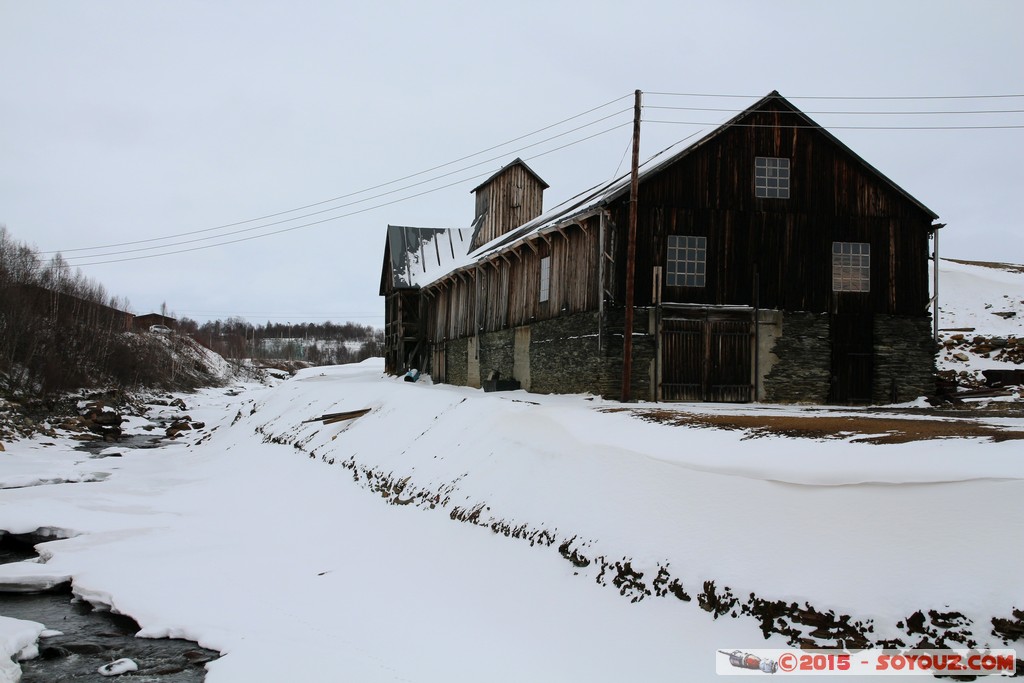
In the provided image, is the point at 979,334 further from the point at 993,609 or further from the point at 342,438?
the point at 993,609

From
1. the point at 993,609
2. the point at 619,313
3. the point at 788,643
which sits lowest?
the point at 788,643

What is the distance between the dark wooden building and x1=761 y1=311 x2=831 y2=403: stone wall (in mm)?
32

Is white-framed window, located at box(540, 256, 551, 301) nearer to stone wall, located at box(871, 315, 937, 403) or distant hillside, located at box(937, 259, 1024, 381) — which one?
stone wall, located at box(871, 315, 937, 403)

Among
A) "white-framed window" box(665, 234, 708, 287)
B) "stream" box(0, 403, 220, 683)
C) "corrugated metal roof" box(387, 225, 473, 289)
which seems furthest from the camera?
"corrugated metal roof" box(387, 225, 473, 289)

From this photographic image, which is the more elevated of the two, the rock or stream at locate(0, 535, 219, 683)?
the rock

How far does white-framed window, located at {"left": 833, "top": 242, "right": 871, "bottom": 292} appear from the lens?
20688mm

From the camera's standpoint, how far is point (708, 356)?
19.8m

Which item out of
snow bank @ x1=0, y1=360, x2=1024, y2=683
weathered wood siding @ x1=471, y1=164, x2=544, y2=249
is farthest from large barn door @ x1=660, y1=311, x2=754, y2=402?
weathered wood siding @ x1=471, y1=164, x2=544, y2=249

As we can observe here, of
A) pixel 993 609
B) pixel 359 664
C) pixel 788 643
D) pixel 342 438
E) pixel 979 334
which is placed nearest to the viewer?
pixel 993 609

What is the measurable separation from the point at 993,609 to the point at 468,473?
8736 mm

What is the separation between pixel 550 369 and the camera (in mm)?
21812

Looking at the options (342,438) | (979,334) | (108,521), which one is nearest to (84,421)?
(342,438)

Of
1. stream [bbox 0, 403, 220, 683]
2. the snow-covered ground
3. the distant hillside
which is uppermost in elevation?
the distant hillside

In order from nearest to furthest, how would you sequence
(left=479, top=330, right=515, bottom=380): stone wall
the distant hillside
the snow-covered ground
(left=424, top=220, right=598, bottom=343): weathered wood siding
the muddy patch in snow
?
the snow-covered ground → the muddy patch in snow → (left=424, top=220, right=598, bottom=343): weathered wood siding → (left=479, top=330, right=515, bottom=380): stone wall → the distant hillside
